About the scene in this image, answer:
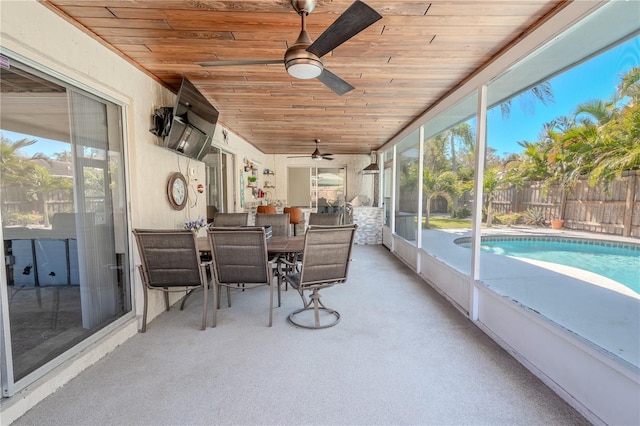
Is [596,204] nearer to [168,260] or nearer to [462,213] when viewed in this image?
[462,213]

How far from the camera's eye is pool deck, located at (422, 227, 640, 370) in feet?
4.98

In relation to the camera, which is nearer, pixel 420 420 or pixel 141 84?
pixel 420 420

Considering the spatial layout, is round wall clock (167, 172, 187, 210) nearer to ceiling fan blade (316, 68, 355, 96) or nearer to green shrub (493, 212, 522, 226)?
ceiling fan blade (316, 68, 355, 96)

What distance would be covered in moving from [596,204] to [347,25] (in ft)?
5.90

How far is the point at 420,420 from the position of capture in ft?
5.31

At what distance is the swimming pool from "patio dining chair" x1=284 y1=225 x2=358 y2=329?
143cm

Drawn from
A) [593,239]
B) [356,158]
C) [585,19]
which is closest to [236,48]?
[585,19]

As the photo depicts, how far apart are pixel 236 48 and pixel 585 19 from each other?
240 centimetres

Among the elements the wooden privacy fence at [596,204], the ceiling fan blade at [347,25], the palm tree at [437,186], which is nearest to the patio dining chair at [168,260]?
the ceiling fan blade at [347,25]

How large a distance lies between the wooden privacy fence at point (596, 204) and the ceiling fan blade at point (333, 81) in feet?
5.45

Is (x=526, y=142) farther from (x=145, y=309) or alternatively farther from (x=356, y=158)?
(x=356, y=158)

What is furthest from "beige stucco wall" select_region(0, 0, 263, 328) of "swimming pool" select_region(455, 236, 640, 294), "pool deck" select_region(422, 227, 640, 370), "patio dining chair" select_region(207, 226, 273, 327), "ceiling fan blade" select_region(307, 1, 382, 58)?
"swimming pool" select_region(455, 236, 640, 294)

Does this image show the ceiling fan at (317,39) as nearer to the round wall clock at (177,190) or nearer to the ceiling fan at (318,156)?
the round wall clock at (177,190)

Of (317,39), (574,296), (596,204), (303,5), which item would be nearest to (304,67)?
(317,39)
